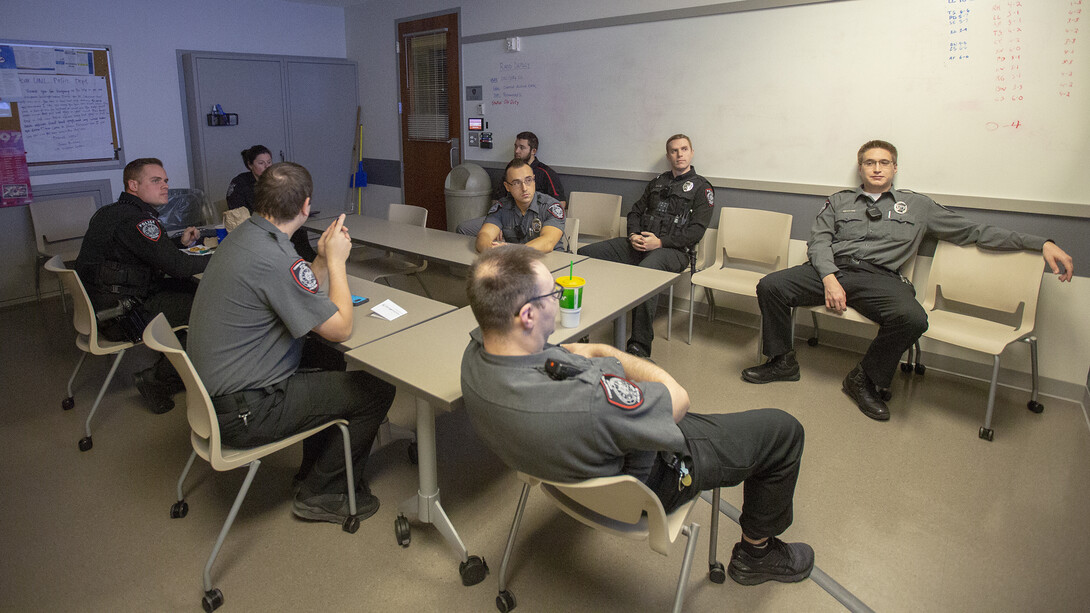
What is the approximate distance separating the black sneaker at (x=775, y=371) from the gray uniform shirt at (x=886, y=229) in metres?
0.50

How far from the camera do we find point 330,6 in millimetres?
6184

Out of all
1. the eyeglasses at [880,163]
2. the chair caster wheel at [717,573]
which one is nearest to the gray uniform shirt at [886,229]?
the eyeglasses at [880,163]

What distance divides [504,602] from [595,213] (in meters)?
3.19

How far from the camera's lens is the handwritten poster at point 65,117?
4.43m

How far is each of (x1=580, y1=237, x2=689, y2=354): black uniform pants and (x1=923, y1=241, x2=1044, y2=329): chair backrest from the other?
137 centimetres

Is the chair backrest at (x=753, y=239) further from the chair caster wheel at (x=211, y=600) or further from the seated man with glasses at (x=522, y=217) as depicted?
the chair caster wheel at (x=211, y=600)

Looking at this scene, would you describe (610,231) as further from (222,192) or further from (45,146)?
(45,146)

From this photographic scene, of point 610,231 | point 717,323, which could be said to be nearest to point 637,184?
point 610,231

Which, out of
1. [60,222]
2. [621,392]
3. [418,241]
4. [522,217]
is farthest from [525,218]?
[60,222]

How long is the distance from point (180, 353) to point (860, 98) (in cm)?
354

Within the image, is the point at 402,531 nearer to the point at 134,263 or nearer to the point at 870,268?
the point at 134,263

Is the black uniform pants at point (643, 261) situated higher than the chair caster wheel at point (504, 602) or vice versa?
the black uniform pants at point (643, 261)

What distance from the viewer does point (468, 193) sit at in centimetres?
521

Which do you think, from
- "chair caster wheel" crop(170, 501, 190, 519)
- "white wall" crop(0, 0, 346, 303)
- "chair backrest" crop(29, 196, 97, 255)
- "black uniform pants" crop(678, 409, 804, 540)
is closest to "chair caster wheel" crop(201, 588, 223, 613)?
"chair caster wheel" crop(170, 501, 190, 519)
